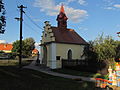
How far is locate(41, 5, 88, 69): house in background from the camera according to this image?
3089 cm

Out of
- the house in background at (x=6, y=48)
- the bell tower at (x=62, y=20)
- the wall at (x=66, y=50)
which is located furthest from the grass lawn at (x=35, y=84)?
the house in background at (x=6, y=48)

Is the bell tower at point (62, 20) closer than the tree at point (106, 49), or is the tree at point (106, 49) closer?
the tree at point (106, 49)

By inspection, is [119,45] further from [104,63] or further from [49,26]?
[49,26]

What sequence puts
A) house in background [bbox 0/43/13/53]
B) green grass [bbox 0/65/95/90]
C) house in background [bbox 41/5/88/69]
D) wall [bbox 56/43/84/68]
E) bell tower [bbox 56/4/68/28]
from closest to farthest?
green grass [bbox 0/65/95/90] < house in background [bbox 41/5/88/69] < wall [bbox 56/43/84/68] < bell tower [bbox 56/4/68/28] < house in background [bbox 0/43/13/53]

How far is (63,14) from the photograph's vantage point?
37.8 metres

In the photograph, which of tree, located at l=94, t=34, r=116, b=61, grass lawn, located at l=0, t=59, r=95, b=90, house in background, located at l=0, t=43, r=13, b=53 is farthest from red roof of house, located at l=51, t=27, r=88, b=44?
house in background, located at l=0, t=43, r=13, b=53

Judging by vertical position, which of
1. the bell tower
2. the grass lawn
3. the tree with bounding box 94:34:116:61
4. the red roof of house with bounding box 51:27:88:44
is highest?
the bell tower

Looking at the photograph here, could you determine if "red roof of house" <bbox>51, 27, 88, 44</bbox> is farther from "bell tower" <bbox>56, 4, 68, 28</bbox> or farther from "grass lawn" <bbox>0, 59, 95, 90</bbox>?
"grass lawn" <bbox>0, 59, 95, 90</bbox>

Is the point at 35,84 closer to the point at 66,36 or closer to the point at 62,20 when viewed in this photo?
the point at 66,36

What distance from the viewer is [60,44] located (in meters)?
31.5

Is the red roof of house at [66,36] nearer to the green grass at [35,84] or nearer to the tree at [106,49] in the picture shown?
the tree at [106,49]

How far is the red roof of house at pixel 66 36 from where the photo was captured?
106 ft

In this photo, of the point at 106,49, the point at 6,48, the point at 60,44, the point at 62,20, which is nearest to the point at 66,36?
the point at 60,44

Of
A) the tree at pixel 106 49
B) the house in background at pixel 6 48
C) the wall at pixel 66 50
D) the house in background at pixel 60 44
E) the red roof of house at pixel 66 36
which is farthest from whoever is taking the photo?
the house in background at pixel 6 48
